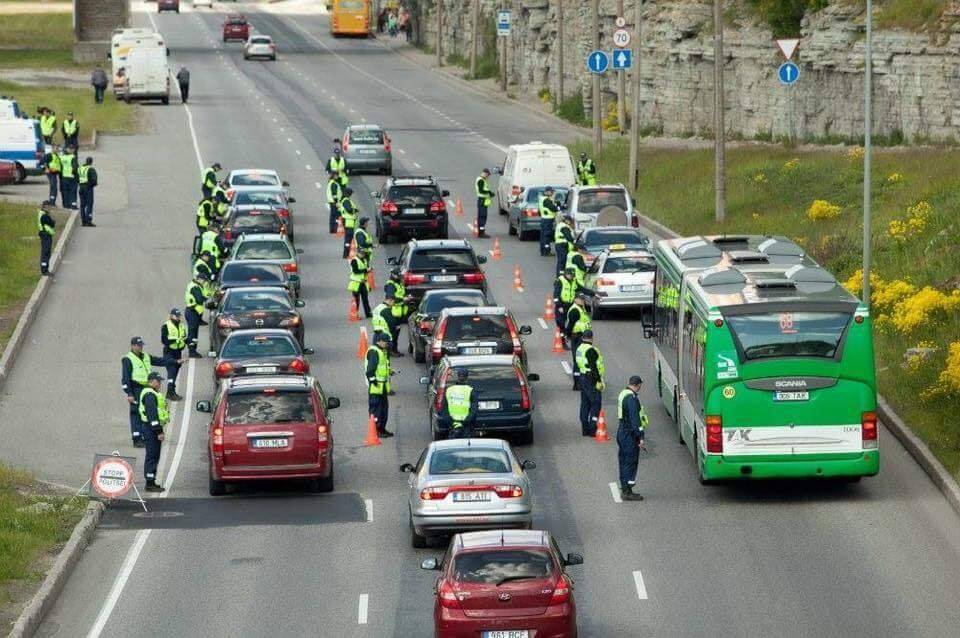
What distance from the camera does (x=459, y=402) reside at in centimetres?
2909

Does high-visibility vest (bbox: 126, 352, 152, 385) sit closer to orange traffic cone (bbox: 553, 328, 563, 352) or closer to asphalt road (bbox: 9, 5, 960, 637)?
asphalt road (bbox: 9, 5, 960, 637)

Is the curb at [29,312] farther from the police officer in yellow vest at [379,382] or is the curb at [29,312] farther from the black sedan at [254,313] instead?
the police officer in yellow vest at [379,382]

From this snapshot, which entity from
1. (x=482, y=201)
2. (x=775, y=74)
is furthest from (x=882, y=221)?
(x=775, y=74)

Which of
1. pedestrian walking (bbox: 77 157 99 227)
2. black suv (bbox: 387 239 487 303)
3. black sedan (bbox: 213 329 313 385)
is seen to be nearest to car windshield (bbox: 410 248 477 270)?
black suv (bbox: 387 239 487 303)

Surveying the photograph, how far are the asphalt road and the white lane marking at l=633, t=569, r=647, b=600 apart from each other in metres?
0.05

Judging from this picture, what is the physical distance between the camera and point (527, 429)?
3020 centimetres

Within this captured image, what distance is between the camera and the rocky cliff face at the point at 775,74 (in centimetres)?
5775

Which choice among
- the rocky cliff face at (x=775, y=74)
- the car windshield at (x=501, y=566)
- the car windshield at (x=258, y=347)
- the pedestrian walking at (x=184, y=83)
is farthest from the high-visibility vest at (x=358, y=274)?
the pedestrian walking at (x=184, y=83)

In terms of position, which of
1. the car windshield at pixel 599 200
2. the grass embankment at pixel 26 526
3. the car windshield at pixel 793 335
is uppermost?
the car windshield at pixel 793 335

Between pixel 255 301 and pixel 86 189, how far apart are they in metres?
18.1

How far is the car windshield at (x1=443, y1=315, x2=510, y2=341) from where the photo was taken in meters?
33.7

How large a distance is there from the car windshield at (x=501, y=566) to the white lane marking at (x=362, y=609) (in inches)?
96.6

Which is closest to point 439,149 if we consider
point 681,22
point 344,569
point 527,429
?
point 681,22

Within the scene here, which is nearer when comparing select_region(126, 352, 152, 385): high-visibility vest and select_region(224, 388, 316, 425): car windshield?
select_region(224, 388, 316, 425): car windshield
